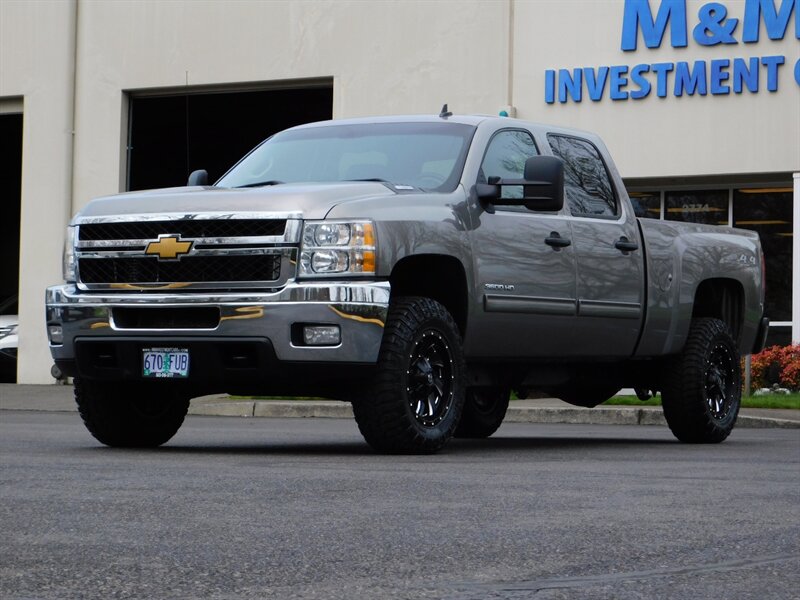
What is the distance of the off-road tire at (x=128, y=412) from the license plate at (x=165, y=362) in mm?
781

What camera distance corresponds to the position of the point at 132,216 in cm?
947

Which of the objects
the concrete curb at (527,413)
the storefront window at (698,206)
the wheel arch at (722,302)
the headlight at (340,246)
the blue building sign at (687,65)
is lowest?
the concrete curb at (527,413)

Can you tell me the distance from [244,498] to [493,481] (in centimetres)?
150

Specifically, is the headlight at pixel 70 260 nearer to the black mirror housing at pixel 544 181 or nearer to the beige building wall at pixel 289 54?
Answer: the black mirror housing at pixel 544 181

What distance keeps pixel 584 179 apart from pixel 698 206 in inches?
486

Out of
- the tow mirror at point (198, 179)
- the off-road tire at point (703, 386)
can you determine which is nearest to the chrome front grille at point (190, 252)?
the tow mirror at point (198, 179)

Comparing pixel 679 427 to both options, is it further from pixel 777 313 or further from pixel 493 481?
pixel 777 313

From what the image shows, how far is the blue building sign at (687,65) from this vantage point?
2202 cm

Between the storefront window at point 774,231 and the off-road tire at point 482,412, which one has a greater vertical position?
the storefront window at point 774,231

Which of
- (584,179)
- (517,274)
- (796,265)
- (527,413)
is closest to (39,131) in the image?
(796,265)

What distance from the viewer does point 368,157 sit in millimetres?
10438

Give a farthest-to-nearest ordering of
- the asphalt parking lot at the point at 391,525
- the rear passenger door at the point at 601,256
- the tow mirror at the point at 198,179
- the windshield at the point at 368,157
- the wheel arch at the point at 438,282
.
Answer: the tow mirror at the point at 198,179, the rear passenger door at the point at 601,256, the windshield at the point at 368,157, the wheel arch at the point at 438,282, the asphalt parking lot at the point at 391,525

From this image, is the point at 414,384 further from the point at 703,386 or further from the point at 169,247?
the point at 703,386

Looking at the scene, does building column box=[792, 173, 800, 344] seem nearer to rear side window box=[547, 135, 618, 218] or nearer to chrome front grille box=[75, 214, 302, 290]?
rear side window box=[547, 135, 618, 218]
